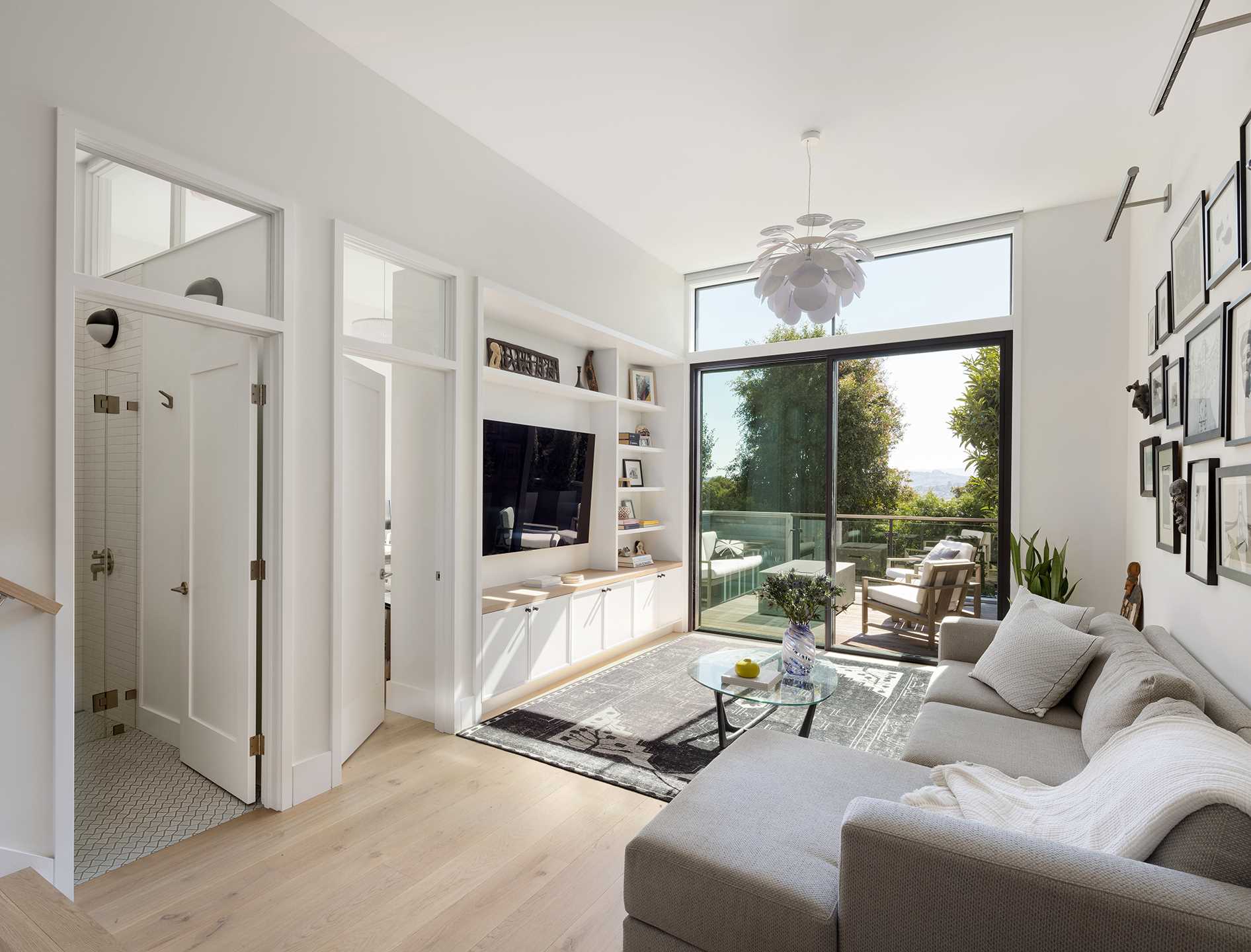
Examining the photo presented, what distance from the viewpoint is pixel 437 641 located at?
361cm

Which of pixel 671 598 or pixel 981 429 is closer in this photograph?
pixel 981 429

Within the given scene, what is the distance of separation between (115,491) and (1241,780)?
14.6 feet

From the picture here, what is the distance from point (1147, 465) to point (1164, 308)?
0.83 meters

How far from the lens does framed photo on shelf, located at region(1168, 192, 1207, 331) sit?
2396 millimetres

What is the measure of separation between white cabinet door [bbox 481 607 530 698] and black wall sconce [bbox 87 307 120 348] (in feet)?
7.93

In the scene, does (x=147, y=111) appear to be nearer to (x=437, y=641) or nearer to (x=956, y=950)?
(x=437, y=641)

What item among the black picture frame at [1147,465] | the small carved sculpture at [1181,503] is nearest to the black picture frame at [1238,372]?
the small carved sculpture at [1181,503]

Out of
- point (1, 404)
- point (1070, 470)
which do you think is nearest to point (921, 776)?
point (1, 404)

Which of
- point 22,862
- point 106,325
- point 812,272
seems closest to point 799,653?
point 812,272

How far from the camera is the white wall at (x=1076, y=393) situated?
425 centimetres

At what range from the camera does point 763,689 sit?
9.66 feet

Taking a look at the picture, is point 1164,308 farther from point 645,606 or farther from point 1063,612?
point 645,606

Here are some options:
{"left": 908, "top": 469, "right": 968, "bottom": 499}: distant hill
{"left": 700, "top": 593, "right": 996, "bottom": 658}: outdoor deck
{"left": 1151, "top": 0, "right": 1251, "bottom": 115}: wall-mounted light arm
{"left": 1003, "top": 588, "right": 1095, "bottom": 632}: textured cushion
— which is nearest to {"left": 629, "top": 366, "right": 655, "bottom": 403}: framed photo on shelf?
{"left": 700, "top": 593, "right": 996, "bottom": 658}: outdoor deck

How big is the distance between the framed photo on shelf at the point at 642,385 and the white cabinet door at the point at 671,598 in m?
1.47
